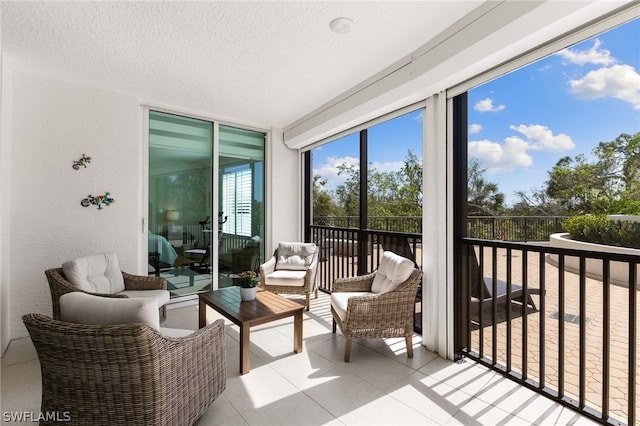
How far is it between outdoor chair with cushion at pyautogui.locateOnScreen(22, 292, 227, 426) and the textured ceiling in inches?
Answer: 78.0

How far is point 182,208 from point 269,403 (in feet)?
9.52

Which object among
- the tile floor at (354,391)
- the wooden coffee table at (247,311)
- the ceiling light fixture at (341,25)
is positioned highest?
the ceiling light fixture at (341,25)

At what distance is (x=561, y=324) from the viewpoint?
2072 millimetres

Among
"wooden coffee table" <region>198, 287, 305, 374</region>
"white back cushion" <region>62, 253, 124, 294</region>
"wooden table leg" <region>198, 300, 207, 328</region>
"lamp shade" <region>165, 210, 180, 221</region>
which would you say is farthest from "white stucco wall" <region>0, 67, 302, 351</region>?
"wooden coffee table" <region>198, 287, 305, 374</region>

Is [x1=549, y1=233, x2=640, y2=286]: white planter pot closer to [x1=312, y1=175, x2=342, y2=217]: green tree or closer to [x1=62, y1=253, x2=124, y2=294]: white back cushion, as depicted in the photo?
[x1=312, y1=175, x2=342, y2=217]: green tree

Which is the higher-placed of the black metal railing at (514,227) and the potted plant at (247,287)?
the black metal railing at (514,227)

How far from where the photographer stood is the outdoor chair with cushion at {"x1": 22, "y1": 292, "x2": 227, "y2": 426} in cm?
141

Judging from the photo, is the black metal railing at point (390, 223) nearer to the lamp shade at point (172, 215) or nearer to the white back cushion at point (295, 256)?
the white back cushion at point (295, 256)

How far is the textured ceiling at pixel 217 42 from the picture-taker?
2.11m

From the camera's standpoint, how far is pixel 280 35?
2398mm

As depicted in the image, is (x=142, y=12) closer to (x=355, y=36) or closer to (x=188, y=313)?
(x=355, y=36)

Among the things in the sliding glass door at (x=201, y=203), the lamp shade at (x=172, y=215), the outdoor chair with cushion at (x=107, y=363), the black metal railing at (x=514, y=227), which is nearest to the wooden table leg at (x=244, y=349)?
the outdoor chair with cushion at (x=107, y=363)

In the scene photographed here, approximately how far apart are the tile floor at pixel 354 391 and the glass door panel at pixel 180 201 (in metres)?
1.58

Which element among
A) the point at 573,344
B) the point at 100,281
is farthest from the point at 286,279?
the point at 573,344
